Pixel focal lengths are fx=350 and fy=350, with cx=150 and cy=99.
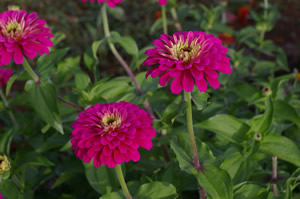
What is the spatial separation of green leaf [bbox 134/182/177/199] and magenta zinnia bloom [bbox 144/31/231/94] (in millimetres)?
428

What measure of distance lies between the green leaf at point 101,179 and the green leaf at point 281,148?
61 centimetres

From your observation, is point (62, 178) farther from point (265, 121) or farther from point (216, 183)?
point (265, 121)

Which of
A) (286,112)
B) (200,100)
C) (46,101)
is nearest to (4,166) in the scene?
(46,101)

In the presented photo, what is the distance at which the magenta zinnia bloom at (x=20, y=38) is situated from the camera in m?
1.25

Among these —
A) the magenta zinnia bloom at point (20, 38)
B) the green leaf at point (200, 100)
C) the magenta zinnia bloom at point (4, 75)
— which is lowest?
the magenta zinnia bloom at point (4, 75)

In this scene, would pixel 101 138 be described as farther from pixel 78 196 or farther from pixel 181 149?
pixel 78 196

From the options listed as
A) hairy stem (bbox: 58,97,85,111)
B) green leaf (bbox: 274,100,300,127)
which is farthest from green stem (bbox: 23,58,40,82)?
green leaf (bbox: 274,100,300,127)

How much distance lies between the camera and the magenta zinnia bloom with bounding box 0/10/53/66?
125cm

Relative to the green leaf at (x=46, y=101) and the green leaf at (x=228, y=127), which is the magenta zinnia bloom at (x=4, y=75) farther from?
the green leaf at (x=228, y=127)

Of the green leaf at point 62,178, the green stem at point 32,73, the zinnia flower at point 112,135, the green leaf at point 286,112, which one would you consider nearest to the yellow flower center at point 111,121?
the zinnia flower at point 112,135

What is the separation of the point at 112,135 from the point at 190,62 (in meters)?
0.31

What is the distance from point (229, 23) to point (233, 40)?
1.07 meters

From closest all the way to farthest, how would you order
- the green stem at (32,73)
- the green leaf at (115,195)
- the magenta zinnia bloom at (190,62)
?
the magenta zinnia bloom at (190,62), the green leaf at (115,195), the green stem at (32,73)

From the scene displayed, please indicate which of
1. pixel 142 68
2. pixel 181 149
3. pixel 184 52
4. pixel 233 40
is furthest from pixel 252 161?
pixel 142 68
